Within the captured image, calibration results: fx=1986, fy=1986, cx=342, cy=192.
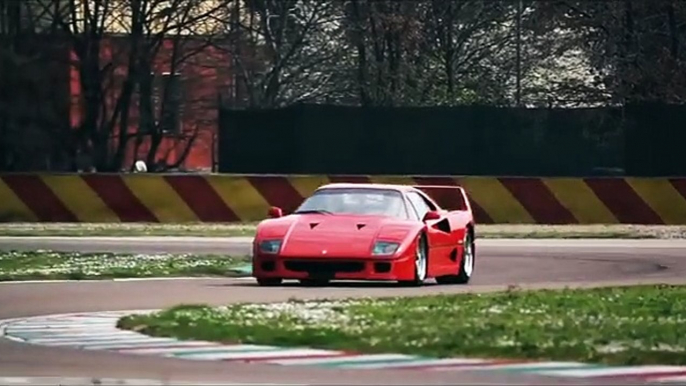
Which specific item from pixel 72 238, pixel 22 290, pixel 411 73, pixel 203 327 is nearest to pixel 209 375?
pixel 203 327

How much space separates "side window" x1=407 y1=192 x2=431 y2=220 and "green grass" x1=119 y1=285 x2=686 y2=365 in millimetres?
3859

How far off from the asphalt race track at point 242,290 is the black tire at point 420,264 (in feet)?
1.02

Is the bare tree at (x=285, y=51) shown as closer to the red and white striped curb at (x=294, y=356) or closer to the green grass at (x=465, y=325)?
the green grass at (x=465, y=325)

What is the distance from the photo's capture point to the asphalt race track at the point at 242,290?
13.0 metres

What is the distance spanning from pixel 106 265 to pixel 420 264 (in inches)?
183

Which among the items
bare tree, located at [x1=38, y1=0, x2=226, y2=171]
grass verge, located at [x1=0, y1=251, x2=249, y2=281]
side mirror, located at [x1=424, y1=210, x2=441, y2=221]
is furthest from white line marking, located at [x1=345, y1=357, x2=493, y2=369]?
bare tree, located at [x1=38, y1=0, x2=226, y2=171]

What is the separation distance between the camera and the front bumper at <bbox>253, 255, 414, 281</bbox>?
21.2m

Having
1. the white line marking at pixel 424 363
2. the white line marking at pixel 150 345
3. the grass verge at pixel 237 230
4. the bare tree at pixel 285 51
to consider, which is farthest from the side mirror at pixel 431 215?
the bare tree at pixel 285 51

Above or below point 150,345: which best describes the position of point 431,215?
above

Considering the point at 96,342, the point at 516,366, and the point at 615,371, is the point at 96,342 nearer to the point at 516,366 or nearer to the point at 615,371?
the point at 516,366

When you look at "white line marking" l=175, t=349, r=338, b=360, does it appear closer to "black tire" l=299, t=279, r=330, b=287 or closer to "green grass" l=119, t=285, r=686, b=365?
"green grass" l=119, t=285, r=686, b=365

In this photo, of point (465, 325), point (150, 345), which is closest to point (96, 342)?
point (150, 345)

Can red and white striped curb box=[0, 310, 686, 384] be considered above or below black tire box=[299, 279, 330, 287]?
above

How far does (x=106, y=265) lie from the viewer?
2455cm
